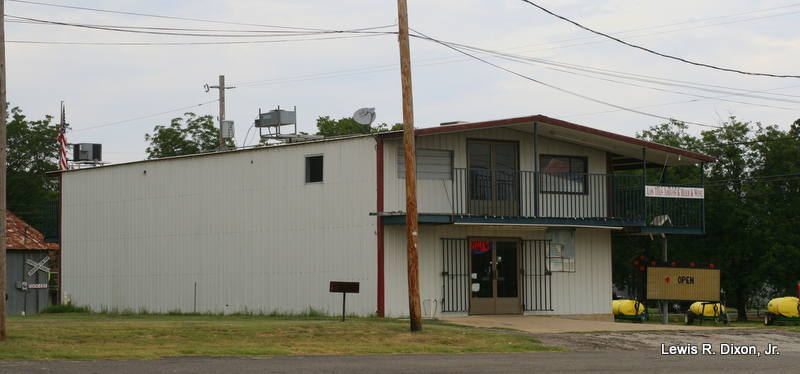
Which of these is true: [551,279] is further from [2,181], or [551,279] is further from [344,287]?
[2,181]

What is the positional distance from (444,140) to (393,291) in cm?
404

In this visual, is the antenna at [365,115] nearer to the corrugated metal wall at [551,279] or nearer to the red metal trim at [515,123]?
the red metal trim at [515,123]

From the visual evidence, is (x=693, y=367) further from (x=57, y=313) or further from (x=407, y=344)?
(x=57, y=313)

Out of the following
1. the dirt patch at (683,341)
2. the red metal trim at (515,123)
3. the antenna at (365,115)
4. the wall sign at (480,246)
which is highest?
the antenna at (365,115)

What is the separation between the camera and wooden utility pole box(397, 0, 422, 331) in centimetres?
1855

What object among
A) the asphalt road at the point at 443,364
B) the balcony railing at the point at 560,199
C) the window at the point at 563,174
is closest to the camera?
the asphalt road at the point at 443,364

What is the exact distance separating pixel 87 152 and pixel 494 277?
49.7 feet

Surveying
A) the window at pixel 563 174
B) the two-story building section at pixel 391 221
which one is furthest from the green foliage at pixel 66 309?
the window at pixel 563 174

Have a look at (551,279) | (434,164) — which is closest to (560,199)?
(551,279)

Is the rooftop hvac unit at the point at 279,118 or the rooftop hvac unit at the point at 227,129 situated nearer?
the rooftop hvac unit at the point at 279,118

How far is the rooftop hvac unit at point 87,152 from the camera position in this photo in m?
32.8

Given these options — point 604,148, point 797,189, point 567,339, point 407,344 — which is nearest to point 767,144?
point 797,189

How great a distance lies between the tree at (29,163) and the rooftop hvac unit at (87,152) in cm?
2672

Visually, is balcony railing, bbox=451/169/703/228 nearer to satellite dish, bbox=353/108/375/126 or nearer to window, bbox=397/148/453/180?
window, bbox=397/148/453/180
